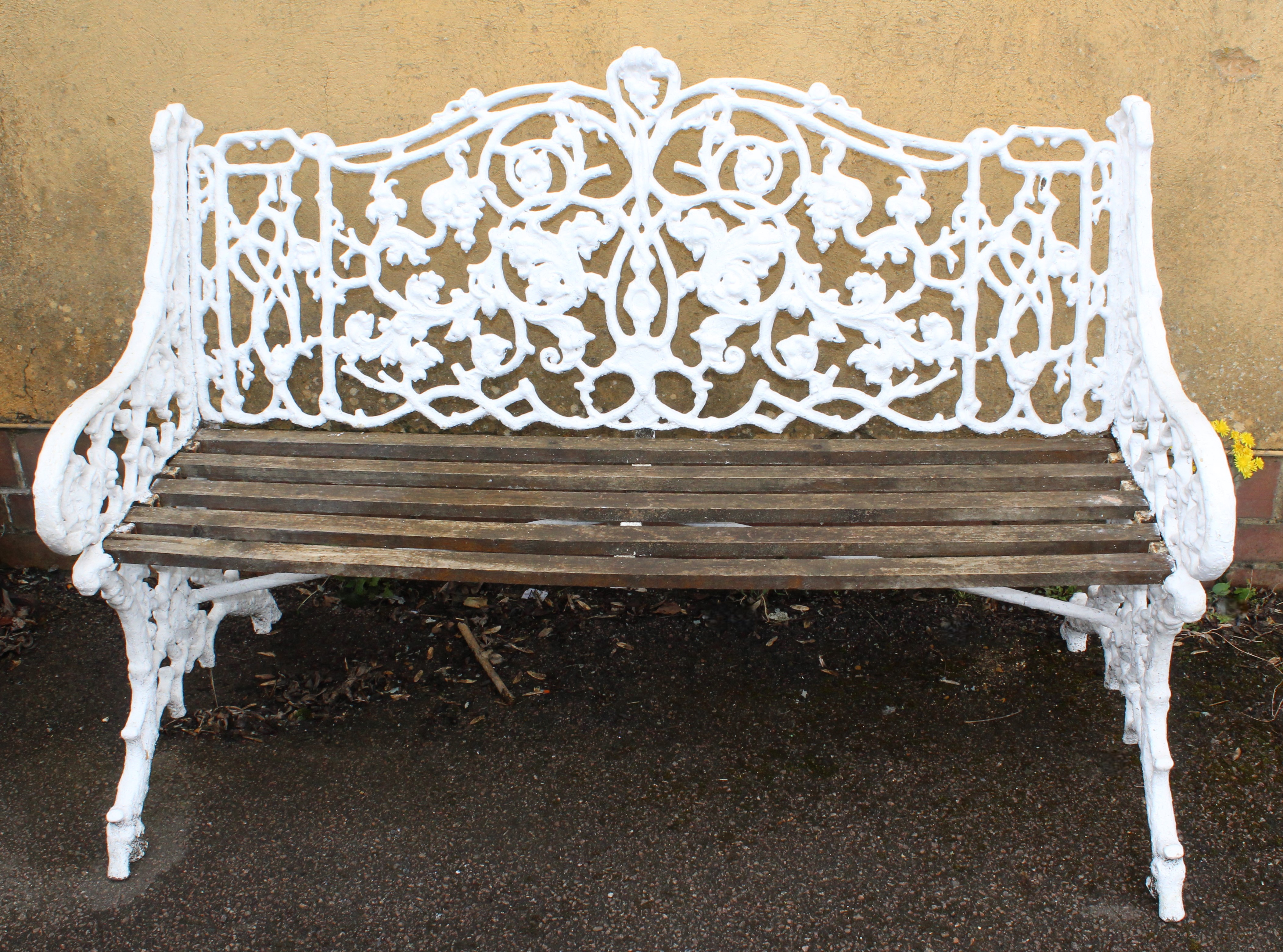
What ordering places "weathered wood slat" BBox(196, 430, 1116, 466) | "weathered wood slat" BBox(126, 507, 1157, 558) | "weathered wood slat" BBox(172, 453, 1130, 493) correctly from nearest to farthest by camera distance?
"weathered wood slat" BBox(126, 507, 1157, 558) → "weathered wood slat" BBox(172, 453, 1130, 493) → "weathered wood slat" BBox(196, 430, 1116, 466)

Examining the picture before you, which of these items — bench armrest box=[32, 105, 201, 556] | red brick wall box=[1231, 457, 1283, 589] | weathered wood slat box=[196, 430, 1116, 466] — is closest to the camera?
bench armrest box=[32, 105, 201, 556]

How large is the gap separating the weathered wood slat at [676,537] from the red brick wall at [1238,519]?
4.50 feet

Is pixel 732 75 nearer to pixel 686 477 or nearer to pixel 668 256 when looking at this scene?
pixel 668 256

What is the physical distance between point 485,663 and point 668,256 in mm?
1401

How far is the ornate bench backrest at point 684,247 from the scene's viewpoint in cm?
235

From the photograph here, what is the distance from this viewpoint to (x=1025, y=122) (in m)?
2.60

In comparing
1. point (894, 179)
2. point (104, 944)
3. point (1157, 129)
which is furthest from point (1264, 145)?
point (104, 944)

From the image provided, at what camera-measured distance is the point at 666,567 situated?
1.92 meters

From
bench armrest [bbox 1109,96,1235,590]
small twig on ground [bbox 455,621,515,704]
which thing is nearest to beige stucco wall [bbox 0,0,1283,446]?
bench armrest [bbox 1109,96,1235,590]

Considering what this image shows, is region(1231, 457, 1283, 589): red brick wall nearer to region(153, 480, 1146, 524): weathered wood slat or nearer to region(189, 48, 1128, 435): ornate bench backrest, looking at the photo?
region(189, 48, 1128, 435): ornate bench backrest

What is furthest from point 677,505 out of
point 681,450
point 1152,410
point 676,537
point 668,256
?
point 1152,410

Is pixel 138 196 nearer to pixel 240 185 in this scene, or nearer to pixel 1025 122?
pixel 240 185

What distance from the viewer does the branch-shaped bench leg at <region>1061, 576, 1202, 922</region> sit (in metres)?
1.89

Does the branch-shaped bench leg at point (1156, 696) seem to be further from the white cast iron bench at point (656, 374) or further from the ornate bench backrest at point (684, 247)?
the ornate bench backrest at point (684, 247)
